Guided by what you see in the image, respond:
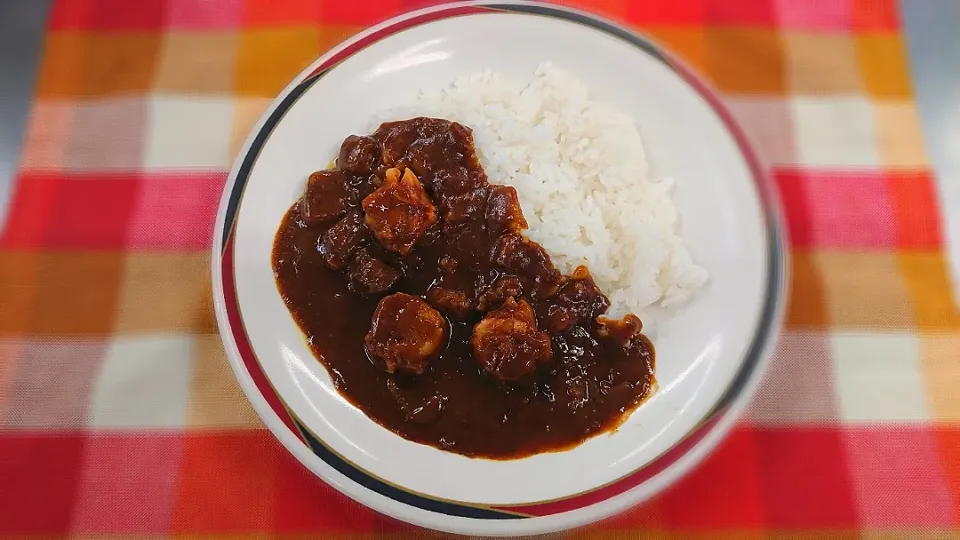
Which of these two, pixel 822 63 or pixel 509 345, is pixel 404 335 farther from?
pixel 822 63

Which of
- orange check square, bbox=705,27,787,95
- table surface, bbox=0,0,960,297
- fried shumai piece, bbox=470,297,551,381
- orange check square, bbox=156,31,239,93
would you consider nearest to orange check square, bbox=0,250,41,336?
table surface, bbox=0,0,960,297

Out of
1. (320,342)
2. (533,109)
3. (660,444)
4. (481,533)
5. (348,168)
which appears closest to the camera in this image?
(481,533)

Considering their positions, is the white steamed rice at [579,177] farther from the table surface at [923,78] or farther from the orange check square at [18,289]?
the orange check square at [18,289]

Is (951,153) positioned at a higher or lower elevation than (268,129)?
higher

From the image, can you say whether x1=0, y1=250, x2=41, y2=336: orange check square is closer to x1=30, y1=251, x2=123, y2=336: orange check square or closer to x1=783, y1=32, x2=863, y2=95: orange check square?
x1=30, y1=251, x2=123, y2=336: orange check square

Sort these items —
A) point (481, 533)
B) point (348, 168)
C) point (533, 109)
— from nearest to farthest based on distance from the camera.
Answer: point (481, 533), point (348, 168), point (533, 109)

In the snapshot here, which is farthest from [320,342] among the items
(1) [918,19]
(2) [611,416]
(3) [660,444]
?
(1) [918,19]

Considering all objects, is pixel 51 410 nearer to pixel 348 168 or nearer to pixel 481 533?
pixel 348 168
